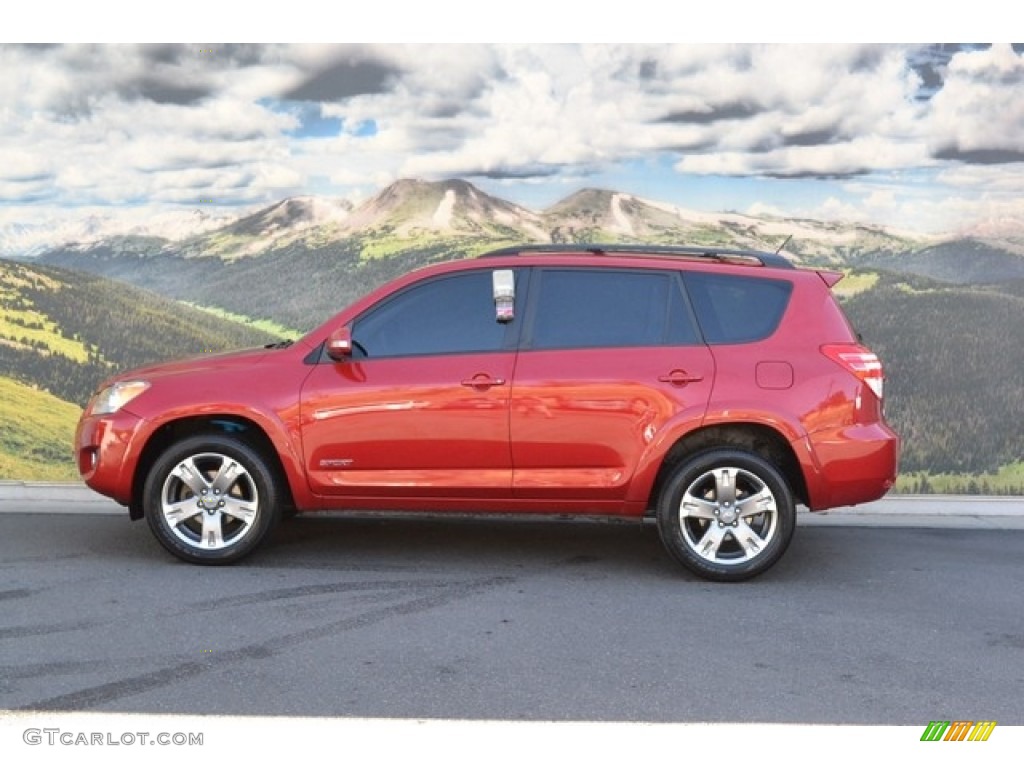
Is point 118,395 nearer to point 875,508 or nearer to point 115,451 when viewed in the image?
point 115,451

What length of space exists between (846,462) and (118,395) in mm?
3871

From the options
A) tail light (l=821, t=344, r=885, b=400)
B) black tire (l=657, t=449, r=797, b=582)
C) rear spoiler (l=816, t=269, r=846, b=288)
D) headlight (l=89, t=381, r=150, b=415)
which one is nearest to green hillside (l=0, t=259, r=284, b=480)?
headlight (l=89, t=381, r=150, b=415)

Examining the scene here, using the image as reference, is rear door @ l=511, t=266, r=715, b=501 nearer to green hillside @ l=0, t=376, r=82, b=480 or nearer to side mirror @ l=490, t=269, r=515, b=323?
side mirror @ l=490, t=269, r=515, b=323

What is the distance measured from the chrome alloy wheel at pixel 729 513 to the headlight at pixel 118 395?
116 inches

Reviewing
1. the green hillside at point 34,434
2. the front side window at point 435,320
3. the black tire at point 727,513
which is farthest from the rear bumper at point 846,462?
the green hillside at point 34,434

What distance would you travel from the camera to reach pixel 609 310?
6.84m

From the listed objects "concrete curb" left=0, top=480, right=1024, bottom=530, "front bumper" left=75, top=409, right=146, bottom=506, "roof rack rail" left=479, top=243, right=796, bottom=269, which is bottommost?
"concrete curb" left=0, top=480, right=1024, bottom=530

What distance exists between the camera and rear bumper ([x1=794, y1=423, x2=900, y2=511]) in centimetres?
661

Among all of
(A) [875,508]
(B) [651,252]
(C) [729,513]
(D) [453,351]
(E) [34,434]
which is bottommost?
(A) [875,508]

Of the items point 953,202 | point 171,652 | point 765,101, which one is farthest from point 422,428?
point 953,202

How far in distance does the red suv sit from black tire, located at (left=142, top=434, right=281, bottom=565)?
11 millimetres

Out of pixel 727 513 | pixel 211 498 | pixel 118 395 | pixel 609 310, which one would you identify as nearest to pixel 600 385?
pixel 609 310

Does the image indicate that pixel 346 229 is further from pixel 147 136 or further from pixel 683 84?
pixel 683 84

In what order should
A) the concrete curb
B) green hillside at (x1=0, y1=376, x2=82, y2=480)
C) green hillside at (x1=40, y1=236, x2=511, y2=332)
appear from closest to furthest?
the concrete curb < green hillside at (x1=0, y1=376, x2=82, y2=480) < green hillside at (x1=40, y1=236, x2=511, y2=332)
